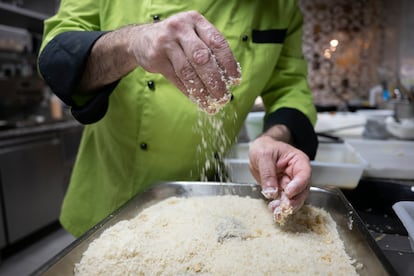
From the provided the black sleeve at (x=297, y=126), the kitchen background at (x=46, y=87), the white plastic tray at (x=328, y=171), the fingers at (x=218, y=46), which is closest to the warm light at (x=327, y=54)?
the kitchen background at (x=46, y=87)

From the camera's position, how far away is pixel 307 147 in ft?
3.34

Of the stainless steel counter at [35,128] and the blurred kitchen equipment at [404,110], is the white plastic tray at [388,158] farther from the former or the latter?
the stainless steel counter at [35,128]

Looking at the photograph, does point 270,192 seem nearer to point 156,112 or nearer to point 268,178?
point 268,178

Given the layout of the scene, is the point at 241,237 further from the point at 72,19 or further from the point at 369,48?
the point at 369,48

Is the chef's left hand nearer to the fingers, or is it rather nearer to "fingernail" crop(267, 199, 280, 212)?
"fingernail" crop(267, 199, 280, 212)

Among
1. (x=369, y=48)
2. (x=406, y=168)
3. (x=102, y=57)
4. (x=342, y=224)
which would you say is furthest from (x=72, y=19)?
(x=369, y=48)

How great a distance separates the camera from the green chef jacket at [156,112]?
895mm

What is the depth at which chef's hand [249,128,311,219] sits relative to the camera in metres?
0.75

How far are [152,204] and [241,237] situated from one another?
10.3 inches

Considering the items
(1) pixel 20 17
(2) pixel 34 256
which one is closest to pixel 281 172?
(2) pixel 34 256

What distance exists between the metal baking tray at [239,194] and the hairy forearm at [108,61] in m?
0.29

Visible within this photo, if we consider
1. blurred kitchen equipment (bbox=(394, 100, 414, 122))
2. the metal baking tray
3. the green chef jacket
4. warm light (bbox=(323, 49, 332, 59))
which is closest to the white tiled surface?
the green chef jacket

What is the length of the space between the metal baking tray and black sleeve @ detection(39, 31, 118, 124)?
0.26 metres

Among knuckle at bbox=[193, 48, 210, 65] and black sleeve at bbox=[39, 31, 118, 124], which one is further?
black sleeve at bbox=[39, 31, 118, 124]
